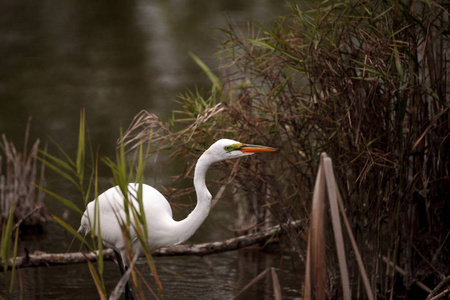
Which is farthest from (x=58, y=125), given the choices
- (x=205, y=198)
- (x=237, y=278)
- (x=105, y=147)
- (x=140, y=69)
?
(x=205, y=198)

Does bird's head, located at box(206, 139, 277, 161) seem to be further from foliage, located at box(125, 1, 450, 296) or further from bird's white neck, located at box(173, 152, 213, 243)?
foliage, located at box(125, 1, 450, 296)

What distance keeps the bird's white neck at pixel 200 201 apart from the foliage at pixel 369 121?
236 mm

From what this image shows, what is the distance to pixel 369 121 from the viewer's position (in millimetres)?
3662

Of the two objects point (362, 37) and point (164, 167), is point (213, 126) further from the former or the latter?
point (164, 167)

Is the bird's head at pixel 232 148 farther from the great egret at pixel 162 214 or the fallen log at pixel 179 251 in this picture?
the fallen log at pixel 179 251

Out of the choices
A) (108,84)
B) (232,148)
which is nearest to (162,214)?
(232,148)

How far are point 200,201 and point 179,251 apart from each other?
931 millimetres

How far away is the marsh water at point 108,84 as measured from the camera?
15.1 ft

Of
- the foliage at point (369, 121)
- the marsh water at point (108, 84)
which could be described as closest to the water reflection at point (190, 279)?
the marsh water at point (108, 84)

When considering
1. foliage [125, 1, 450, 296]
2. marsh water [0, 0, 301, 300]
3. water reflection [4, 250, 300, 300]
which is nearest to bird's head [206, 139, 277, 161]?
foliage [125, 1, 450, 296]

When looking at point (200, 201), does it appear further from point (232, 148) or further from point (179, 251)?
point (179, 251)

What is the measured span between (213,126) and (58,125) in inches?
169

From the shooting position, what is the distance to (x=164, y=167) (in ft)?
22.7

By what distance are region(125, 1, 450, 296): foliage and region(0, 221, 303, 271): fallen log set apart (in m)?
0.43
